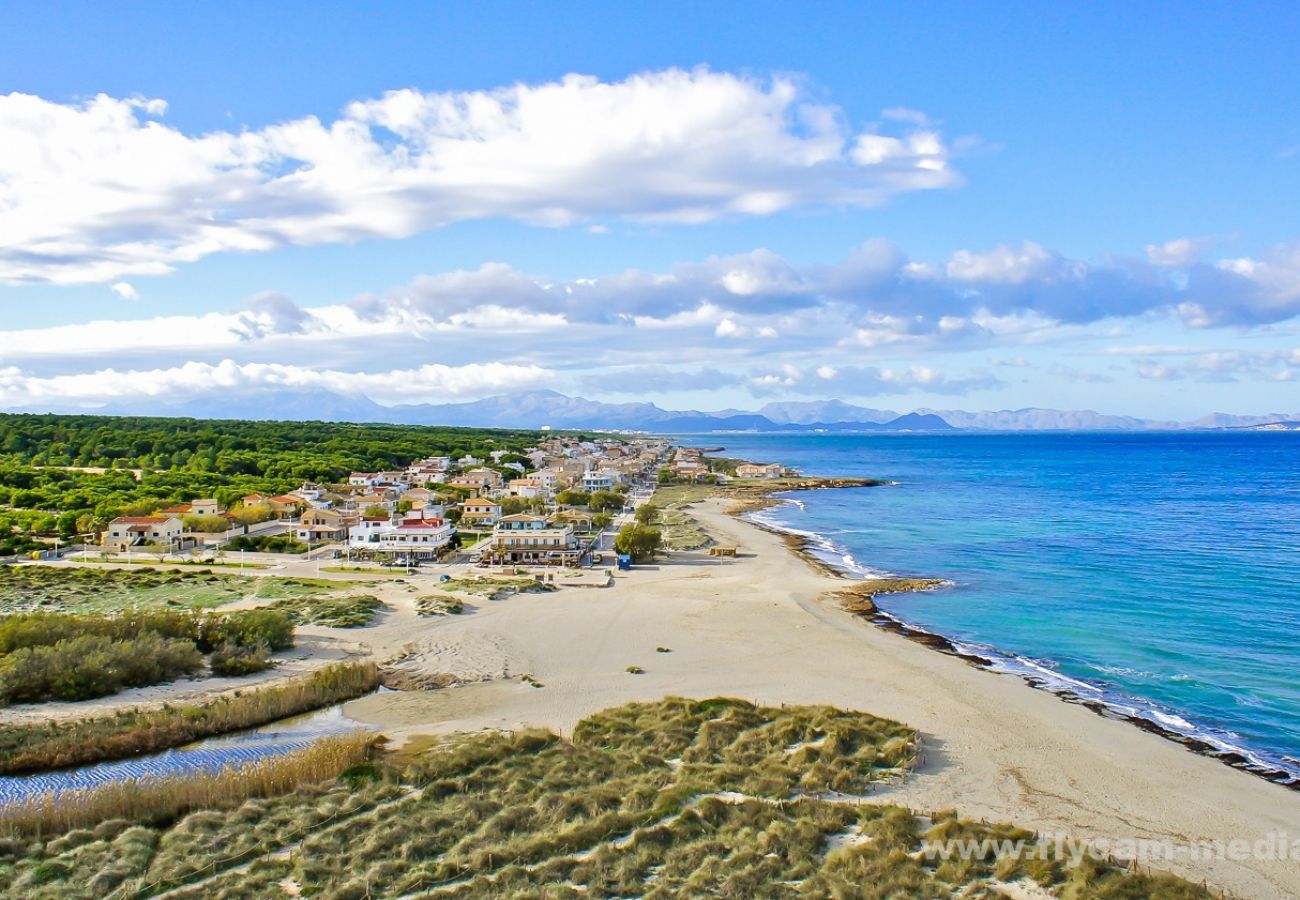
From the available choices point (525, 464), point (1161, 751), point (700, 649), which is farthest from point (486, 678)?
point (525, 464)

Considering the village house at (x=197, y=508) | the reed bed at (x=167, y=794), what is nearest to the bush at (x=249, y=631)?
the reed bed at (x=167, y=794)

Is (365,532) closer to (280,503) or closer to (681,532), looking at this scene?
(280,503)

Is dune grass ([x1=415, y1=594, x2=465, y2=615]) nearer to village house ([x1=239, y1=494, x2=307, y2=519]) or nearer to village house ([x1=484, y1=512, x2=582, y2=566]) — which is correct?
village house ([x1=484, y1=512, x2=582, y2=566])

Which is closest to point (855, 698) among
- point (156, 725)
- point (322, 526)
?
point (156, 725)

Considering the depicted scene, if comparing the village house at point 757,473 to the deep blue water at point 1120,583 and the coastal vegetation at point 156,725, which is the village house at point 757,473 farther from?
the coastal vegetation at point 156,725

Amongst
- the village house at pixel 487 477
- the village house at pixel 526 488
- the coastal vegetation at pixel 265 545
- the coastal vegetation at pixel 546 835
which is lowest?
the coastal vegetation at pixel 265 545

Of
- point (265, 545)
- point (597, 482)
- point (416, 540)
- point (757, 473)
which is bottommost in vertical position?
point (265, 545)

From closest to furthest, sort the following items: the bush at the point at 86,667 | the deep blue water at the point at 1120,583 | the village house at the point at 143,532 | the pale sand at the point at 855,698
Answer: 1. the pale sand at the point at 855,698
2. the bush at the point at 86,667
3. the deep blue water at the point at 1120,583
4. the village house at the point at 143,532

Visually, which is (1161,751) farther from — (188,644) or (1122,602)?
(188,644)
